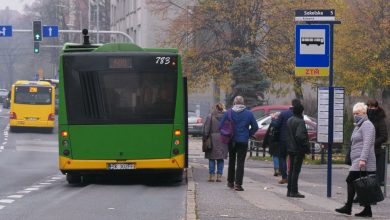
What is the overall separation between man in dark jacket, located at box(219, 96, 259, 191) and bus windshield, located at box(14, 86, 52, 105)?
34.0 m

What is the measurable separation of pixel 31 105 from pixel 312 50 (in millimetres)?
36216

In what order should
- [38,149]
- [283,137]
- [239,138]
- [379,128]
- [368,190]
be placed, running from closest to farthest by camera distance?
1. [368,190]
2. [379,128]
3. [239,138]
4. [283,137]
5. [38,149]

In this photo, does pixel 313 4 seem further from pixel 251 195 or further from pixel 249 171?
pixel 251 195

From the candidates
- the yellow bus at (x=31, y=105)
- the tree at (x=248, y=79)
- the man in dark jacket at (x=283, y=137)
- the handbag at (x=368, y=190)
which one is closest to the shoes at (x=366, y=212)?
the handbag at (x=368, y=190)

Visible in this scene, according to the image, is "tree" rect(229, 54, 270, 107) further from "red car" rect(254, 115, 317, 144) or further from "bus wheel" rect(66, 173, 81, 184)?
"bus wheel" rect(66, 173, 81, 184)

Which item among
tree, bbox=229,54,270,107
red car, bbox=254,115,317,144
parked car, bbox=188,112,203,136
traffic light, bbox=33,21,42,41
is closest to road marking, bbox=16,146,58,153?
red car, bbox=254,115,317,144

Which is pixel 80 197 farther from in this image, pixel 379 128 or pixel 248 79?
pixel 248 79

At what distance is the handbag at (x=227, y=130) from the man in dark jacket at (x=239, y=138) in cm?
6

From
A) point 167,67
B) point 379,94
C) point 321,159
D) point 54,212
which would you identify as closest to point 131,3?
point 379,94

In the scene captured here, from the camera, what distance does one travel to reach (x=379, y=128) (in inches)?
638

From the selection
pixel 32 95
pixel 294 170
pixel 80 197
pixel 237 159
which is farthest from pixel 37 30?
pixel 294 170

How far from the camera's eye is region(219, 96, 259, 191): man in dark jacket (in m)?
18.0

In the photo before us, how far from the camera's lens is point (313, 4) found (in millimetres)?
47938

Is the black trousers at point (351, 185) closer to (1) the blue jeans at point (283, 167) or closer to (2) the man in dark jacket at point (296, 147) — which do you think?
(2) the man in dark jacket at point (296, 147)
